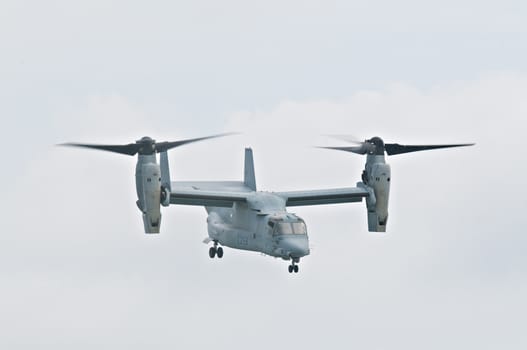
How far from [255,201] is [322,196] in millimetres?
4307

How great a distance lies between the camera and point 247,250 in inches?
3036

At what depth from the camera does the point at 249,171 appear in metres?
85.9

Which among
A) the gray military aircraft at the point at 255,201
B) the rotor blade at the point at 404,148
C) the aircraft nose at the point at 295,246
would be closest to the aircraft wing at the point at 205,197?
the gray military aircraft at the point at 255,201

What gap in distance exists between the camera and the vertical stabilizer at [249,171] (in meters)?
85.6

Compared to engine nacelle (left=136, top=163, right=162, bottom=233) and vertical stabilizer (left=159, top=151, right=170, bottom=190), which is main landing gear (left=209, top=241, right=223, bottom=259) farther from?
engine nacelle (left=136, top=163, right=162, bottom=233)

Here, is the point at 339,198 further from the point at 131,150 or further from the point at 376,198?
the point at 131,150

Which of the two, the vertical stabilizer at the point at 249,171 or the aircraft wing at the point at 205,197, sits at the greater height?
the vertical stabilizer at the point at 249,171

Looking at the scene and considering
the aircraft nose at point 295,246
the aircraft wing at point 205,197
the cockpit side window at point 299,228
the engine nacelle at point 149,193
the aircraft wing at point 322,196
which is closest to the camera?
the engine nacelle at point 149,193

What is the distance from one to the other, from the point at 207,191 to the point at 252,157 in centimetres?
940

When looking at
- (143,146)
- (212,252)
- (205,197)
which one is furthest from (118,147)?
(212,252)

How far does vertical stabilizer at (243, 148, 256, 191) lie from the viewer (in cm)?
8562

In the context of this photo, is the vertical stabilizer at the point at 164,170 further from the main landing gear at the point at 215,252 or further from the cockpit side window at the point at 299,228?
the main landing gear at the point at 215,252

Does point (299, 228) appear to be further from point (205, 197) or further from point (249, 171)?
point (249, 171)

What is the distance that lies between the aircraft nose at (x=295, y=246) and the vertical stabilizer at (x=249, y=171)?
12556 mm
